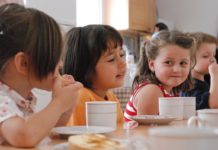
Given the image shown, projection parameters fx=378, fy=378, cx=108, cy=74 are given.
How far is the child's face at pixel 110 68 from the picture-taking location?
4.72 feet

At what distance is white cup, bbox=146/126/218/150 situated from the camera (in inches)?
15.9

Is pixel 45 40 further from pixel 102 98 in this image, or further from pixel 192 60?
pixel 192 60

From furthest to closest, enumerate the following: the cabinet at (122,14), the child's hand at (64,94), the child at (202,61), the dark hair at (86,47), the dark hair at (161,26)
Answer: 1. the dark hair at (161,26)
2. the cabinet at (122,14)
3. the child at (202,61)
4. the dark hair at (86,47)
5. the child's hand at (64,94)

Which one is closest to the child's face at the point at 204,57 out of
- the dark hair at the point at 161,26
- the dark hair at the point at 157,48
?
the dark hair at the point at 157,48

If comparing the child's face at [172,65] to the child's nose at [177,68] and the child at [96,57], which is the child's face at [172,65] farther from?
the child at [96,57]

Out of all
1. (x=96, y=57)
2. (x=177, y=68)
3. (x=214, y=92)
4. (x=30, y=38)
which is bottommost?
(x=214, y=92)

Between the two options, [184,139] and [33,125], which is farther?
[33,125]

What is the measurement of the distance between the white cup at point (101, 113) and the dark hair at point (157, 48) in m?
0.82

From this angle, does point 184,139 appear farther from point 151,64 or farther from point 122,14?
point 122,14

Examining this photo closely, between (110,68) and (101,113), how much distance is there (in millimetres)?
486

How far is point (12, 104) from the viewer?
0.85 m

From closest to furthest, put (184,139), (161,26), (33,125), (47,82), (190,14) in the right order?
(184,139), (33,125), (47,82), (161,26), (190,14)

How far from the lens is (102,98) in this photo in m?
1.46

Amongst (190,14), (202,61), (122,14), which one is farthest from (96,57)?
(190,14)
